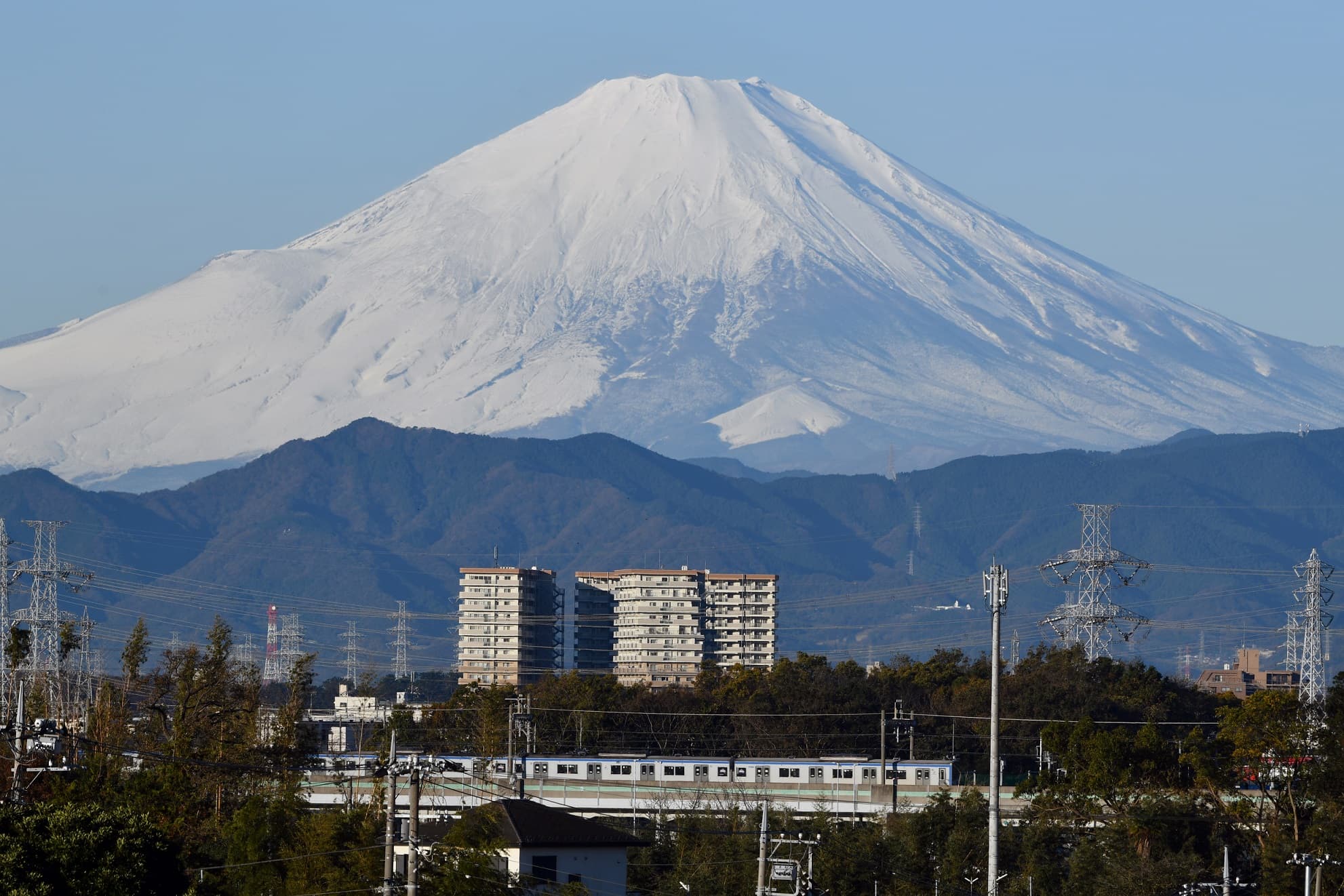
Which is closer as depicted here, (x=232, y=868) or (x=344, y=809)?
(x=232, y=868)

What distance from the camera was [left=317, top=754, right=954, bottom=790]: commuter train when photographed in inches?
3120

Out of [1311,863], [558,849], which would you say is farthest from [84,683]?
[1311,863]

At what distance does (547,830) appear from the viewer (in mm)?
49000

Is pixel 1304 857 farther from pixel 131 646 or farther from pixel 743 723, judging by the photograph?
pixel 743 723

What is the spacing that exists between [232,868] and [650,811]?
29.9 m

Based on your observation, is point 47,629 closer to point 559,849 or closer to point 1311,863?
point 559,849

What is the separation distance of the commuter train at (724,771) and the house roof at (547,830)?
27.0 metres

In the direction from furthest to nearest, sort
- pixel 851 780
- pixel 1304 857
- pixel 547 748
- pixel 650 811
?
pixel 547 748 → pixel 851 780 → pixel 650 811 → pixel 1304 857

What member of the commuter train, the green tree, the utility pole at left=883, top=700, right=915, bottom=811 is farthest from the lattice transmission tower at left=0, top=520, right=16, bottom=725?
the utility pole at left=883, top=700, right=915, bottom=811

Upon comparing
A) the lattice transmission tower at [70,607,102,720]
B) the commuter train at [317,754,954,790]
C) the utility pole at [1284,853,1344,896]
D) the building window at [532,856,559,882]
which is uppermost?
the lattice transmission tower at [70,607,102,720]

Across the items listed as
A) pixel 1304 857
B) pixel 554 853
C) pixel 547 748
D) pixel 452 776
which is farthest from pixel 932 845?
pixel 547 748

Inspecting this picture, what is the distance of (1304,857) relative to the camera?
4247 centimetres

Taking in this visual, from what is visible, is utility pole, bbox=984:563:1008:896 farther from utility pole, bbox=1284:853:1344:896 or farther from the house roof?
the house roof

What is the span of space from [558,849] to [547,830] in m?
0.44
